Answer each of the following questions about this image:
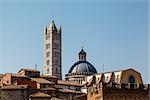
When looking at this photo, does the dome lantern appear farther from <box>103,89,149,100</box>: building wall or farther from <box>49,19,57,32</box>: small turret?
<box>103,89,149,100</box>: building wall

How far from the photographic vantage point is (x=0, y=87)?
138ft

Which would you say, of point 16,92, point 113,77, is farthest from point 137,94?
point 113,77

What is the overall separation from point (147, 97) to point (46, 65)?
34.5 meters

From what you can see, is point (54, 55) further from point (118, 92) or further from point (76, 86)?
point (118, 92)

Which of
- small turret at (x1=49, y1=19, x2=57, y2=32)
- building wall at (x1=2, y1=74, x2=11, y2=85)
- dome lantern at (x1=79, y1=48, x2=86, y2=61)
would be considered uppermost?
small turret at (x1=49, y1=19, x2=57, y2=32)

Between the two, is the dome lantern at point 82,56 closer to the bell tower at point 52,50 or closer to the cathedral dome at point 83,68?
the cathedral dome at point 83,68

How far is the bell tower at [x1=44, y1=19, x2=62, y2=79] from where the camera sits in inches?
2904

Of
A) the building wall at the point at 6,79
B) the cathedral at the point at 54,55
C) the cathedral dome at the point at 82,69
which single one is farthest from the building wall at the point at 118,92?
the cathedral at the point at 54,55

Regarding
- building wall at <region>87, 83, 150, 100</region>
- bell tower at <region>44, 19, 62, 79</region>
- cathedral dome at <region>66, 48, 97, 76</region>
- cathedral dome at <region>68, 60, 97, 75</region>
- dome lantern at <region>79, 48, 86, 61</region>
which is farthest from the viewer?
bell tower at <region>44, 19, 62, 79</region>

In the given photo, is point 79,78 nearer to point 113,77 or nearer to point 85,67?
point 85,67

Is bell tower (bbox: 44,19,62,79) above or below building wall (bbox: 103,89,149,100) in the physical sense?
above

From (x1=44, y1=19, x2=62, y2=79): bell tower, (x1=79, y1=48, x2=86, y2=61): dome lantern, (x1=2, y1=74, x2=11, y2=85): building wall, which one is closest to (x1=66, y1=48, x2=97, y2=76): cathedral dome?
(x1=79, y1=48, x2=86, y2=61): dome lantern

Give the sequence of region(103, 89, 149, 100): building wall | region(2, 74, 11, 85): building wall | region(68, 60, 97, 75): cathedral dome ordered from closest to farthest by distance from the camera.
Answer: region(103, 89, 149, 100): building wall → region(2, 74, 11, 85): building wall → region(68, 60, 97, 75): cathedral dome

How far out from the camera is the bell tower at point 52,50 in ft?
242
